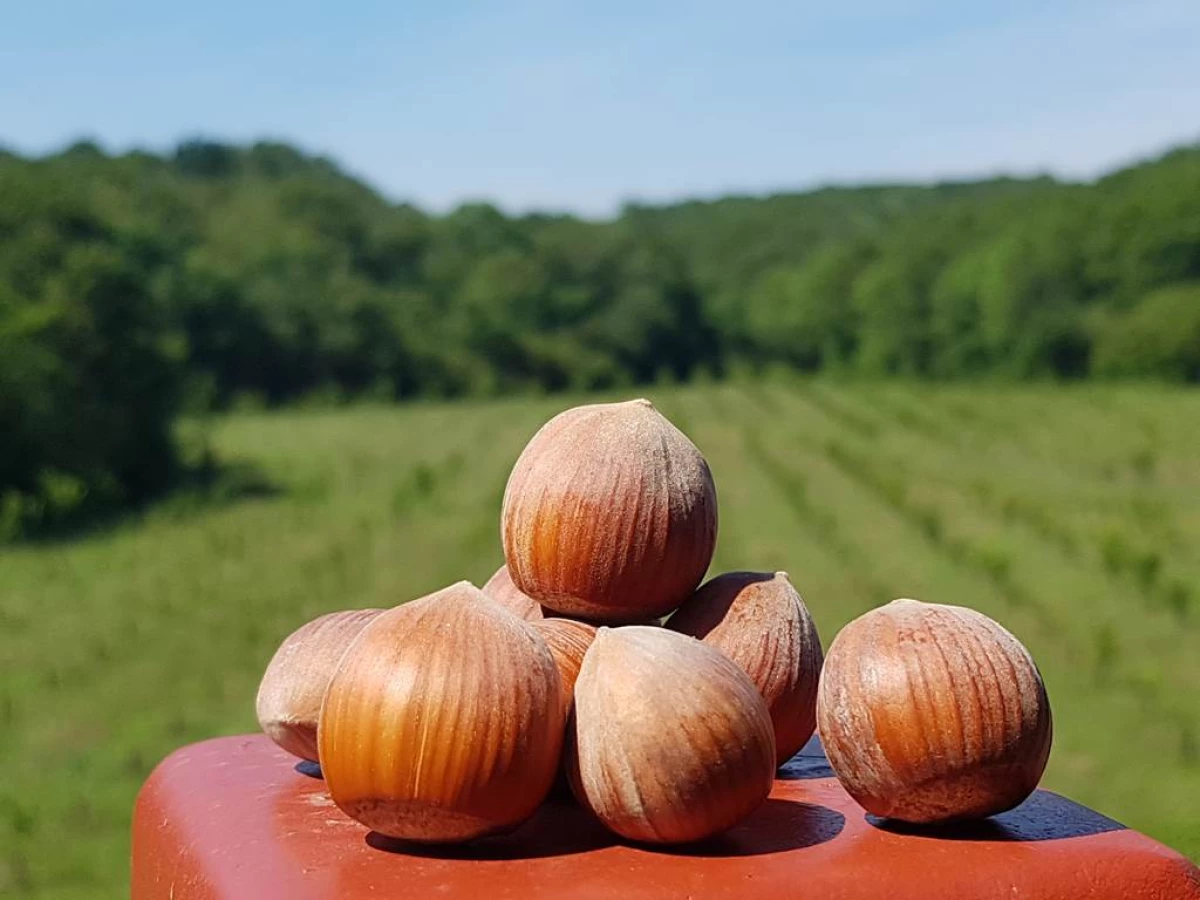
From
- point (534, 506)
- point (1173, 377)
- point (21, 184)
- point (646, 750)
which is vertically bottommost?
point (1173, 377)

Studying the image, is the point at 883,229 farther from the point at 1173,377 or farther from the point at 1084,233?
the point at 1173,377

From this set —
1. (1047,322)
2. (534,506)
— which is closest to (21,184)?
(534,506)

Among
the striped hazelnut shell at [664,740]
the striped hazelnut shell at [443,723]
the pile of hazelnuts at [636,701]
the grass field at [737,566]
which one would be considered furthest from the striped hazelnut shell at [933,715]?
the grass field at [737,566]

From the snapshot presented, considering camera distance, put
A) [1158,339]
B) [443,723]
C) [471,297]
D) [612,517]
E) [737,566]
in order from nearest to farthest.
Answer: [443,723], [612,517], [737,566], [1158,339], [471,297]

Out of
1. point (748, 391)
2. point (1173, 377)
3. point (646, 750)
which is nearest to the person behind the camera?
point (646, 750)

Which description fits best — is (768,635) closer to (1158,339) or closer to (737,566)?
(737,566)

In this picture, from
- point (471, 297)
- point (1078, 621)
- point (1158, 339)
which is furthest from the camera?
point (471, 297)

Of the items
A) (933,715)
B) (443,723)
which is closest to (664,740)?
(443,723)
